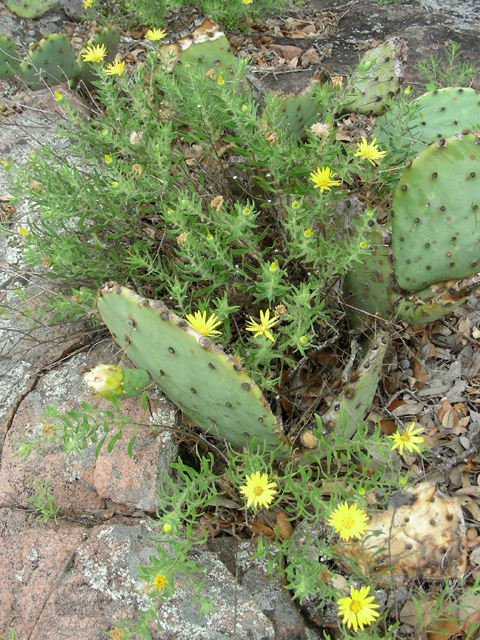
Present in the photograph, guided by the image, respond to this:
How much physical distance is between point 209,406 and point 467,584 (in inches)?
50.7

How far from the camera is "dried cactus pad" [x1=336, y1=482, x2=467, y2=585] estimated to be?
1750 mm

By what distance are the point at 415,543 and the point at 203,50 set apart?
113 inches

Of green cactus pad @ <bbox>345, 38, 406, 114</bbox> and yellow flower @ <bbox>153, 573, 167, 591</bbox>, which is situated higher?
green cactus pad @ <bbox>345, 38, 406, 114</bbox>

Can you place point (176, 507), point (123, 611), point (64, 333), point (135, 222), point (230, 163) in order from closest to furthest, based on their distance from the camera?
1. point (176, 507)
2. point (123, 611)
3. point (135, 222)
4. point (64, 333)
5. point (230, 163)

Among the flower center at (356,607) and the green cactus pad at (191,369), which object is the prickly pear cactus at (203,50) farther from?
the flower center at (356,607)

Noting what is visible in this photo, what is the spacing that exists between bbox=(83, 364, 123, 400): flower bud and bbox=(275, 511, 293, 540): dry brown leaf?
978mm

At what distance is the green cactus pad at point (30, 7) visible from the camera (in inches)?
199

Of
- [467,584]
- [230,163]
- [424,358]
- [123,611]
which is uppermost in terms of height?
[230,163]

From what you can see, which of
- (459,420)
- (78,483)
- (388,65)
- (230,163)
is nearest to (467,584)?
(459,420)

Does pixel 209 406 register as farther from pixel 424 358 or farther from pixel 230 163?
pixel 230 163

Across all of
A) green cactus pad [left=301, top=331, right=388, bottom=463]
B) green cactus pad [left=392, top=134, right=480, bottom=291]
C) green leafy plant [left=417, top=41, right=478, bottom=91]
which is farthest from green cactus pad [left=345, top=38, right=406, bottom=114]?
green cactus pad [left=301, top=331, right=388, bottom=463]

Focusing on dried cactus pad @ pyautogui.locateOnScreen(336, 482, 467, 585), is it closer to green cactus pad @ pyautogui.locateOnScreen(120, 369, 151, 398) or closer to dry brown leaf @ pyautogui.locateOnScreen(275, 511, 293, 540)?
dry brown leaf @ pyautogui.locateOnScreen(275, 511, 293, 540)

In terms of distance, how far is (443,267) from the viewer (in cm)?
204

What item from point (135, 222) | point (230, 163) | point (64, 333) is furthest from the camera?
point (230, 163)
